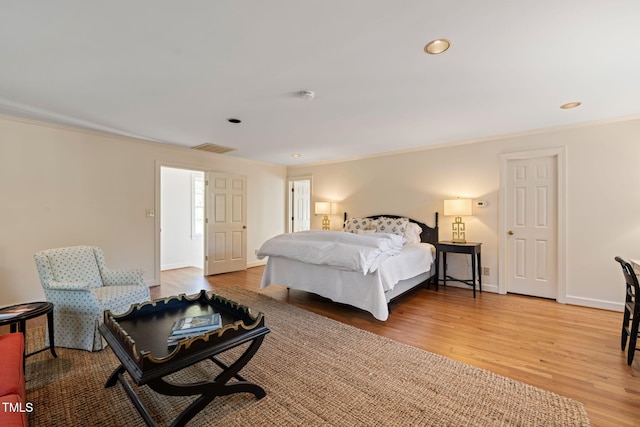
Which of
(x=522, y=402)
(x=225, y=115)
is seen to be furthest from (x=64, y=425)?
(x=225, y=115)

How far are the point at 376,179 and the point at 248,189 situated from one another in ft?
9.21

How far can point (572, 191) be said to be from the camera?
3633 millimetres

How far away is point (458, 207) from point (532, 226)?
101 cm

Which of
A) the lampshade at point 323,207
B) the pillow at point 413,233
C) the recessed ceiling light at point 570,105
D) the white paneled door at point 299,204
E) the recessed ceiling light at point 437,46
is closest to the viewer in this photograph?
the recessed ceiling light at point 437,46

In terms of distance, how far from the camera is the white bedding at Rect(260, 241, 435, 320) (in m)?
3.06

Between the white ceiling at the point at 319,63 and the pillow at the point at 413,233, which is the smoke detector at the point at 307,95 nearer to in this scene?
the white ceiling at the point at 319,63

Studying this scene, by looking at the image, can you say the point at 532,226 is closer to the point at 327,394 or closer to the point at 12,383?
the point at 327,394

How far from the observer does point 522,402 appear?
1.77 metres

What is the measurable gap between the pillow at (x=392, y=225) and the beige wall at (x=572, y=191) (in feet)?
Result: 0.97

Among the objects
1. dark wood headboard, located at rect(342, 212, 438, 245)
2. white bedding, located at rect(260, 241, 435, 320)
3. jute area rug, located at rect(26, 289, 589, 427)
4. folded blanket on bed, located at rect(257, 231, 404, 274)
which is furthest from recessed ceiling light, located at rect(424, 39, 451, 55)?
dark wood headboard, located at rect(342, 212, 438, 245)

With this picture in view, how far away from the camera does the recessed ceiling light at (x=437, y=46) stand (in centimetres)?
186

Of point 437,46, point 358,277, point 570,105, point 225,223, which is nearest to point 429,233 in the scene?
point 358,277

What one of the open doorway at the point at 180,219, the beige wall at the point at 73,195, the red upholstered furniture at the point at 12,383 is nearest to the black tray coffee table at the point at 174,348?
the red upholstered furniture at the point at 12,383

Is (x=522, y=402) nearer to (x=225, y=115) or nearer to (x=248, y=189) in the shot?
(x=225, y=115)
